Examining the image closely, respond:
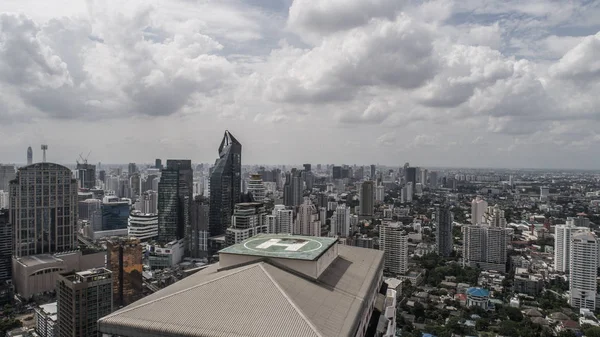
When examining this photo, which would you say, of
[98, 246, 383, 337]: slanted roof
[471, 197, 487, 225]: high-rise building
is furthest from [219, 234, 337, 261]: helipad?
[471, 197, 487, 225]: high-rise building

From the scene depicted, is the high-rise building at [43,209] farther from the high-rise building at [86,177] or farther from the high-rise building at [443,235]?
the high-rise building at [86,177]

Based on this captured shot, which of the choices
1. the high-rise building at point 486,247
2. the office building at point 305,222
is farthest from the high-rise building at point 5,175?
the high-rise building at point 486,247

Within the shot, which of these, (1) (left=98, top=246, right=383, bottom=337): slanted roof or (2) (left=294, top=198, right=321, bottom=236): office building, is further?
(2) (left=294, top=198, right=321, bottom=236): office building

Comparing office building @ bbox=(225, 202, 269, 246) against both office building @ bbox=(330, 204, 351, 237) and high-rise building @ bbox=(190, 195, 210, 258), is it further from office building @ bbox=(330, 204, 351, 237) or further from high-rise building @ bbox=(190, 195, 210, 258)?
office building @ bbox=(330, 204, 351, 237)

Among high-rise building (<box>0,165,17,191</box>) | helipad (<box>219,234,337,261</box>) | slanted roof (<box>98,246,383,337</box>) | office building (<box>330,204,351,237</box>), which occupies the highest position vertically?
high-rise building (<box>0,165,17,191</box>)

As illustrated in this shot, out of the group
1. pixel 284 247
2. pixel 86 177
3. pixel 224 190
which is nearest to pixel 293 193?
pixel 224 190

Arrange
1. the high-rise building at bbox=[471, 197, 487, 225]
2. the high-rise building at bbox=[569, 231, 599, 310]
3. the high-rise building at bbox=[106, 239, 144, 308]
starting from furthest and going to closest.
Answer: the high-rise building at bbox=[471, 197, 487, 225] < the high-rise building at bbox=[569, 231, 599, 310] < the high-rise building at bbox=[106, 239, 144, 308]

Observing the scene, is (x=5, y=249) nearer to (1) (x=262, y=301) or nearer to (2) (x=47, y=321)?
(2) (x=47, y=321)
